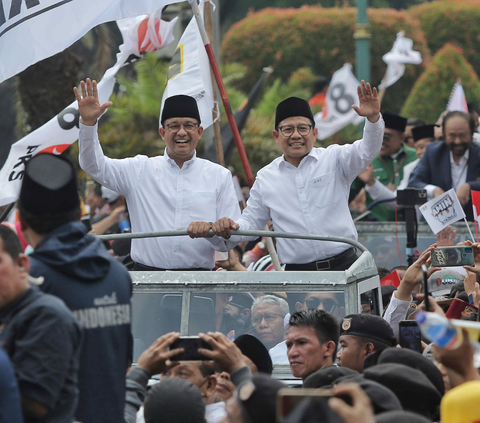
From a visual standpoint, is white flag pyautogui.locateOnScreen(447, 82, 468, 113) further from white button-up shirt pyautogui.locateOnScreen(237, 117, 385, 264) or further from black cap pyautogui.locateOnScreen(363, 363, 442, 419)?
black cap pyautogui.locateOnScreen(363, 363, 442, 419)

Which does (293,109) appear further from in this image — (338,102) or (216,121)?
(338,102)

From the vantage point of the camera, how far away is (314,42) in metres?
33.8

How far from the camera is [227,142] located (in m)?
10.2

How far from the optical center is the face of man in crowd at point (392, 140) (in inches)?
402

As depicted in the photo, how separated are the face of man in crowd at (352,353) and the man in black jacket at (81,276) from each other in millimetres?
1743

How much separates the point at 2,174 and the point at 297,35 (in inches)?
1056

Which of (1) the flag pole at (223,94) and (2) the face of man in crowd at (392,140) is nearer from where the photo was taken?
(1) the flag pole at (223,94)

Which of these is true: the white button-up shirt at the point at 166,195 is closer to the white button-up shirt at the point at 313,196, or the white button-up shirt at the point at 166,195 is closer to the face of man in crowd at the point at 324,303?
the white button-up shirt at the point at 313,196

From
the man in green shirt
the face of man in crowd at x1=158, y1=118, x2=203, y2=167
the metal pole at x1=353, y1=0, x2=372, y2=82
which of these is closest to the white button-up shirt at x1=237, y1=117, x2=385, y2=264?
the face of man in crowd at x1=158, y1=118, x2=203, y2=167

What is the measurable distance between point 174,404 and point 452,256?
8.28 ft

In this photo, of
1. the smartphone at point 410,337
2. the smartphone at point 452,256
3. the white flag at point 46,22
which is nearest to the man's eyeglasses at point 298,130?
the smartphone at point 452,256

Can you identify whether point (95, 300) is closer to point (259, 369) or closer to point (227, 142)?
point (259, 369)

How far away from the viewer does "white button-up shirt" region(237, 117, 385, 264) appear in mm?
6184

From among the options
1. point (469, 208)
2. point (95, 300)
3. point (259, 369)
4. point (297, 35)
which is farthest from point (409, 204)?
point (297, 35)
